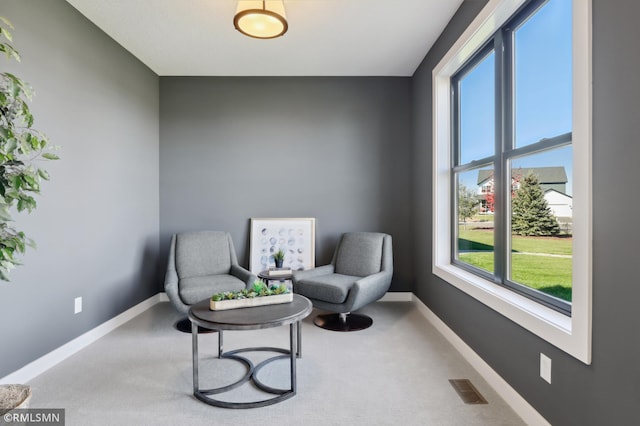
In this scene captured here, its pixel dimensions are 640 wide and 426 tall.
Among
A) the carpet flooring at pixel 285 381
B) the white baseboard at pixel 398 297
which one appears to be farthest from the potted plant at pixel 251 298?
the white baseboard at pixel 398 297

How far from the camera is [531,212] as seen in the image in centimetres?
221

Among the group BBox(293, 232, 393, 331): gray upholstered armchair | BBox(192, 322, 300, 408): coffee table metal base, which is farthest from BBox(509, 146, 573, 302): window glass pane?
BBox(192, 322, 300, 408): coffee table metal base

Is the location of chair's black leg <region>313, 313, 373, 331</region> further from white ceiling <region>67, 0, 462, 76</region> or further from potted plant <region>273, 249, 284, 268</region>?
white ceiling <region>67, 0, 462, 76</region>

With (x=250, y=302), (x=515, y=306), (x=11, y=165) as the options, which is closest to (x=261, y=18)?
(x=11, y=165)

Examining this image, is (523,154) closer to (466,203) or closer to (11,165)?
(466,203)

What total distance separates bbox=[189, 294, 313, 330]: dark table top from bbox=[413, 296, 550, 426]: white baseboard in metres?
1.26

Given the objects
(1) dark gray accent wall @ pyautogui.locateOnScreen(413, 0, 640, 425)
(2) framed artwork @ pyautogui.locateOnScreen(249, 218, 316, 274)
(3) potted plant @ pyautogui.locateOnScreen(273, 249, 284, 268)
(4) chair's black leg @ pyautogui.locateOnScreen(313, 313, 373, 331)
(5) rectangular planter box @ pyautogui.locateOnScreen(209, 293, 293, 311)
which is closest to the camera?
(1) dark gray accent wall @ pyautogui.locateOnScreen(413, 0, 640, 425)

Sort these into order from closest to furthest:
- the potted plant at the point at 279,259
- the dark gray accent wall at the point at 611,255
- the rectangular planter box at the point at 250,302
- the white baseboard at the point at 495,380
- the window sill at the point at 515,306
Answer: the dark gray accent wall at the point at 611,255 < the window sill at the point at 515,306 < the white baseboard at the point at 495,380 < the rectangular planter box at the point at 250,302 < the potted plant at the point at 279,259

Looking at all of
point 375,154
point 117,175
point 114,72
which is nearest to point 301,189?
point 375,154

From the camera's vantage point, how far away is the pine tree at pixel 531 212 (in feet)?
6.75

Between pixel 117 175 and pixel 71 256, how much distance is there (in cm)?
94

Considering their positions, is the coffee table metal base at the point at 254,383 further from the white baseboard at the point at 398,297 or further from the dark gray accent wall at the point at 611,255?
the white baseboard at the point at 398,297

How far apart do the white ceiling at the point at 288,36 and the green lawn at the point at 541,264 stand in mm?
1899

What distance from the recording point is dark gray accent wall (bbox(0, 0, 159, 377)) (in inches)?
93.2
